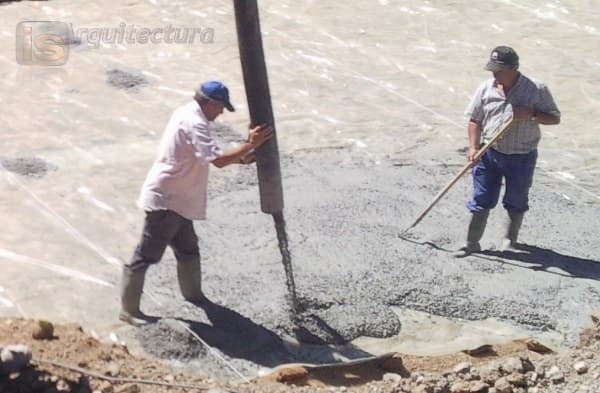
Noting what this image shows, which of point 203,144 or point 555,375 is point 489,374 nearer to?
point 555,375

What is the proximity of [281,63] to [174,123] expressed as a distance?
19.1ft

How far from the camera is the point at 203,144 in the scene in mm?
6117

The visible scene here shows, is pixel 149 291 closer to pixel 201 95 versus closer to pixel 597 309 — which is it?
pixel 201 95

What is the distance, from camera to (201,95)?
6258 millimetres

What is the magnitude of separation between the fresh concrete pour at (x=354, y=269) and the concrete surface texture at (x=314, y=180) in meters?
0.02

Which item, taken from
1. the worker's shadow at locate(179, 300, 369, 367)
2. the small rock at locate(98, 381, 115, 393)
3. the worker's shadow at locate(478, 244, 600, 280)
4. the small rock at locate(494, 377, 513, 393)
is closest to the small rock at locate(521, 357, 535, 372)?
the small rock at locate(494, 377, 513, 393)

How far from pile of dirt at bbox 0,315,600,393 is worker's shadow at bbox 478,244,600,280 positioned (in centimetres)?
111

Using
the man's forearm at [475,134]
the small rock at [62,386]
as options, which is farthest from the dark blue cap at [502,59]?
the small rock at [62,386]

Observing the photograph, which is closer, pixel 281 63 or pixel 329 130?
pixel 329 130

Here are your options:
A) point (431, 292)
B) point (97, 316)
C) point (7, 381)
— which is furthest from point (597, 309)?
point (7, 381)

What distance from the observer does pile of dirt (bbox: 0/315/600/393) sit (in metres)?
5.54

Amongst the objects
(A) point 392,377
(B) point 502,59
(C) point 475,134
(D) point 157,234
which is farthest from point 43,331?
(B) point 502,59

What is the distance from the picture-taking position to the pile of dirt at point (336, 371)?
5543mm

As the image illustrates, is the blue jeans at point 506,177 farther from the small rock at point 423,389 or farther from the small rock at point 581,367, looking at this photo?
the small rock at point 423,389
